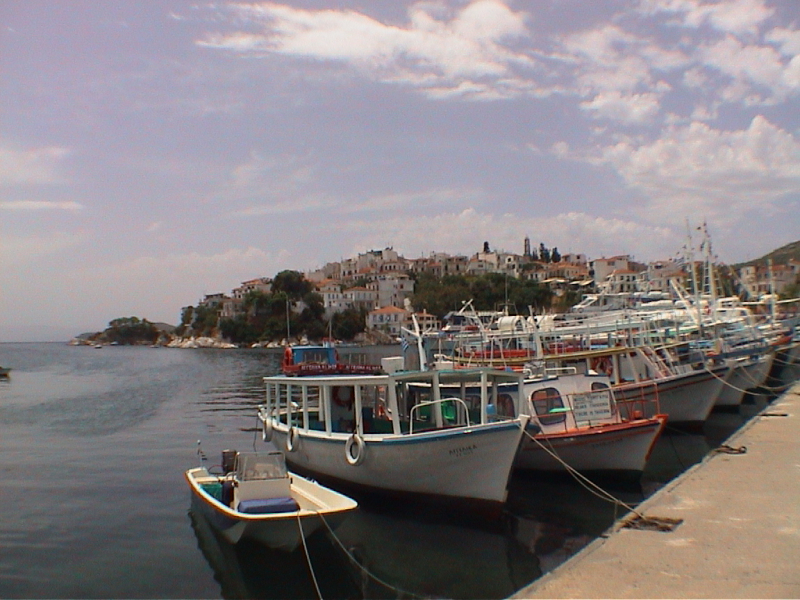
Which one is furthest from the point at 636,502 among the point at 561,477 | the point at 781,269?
the point at 781,269

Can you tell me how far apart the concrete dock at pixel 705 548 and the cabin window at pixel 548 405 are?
3898 millimetres

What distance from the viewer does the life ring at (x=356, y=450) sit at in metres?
13.7

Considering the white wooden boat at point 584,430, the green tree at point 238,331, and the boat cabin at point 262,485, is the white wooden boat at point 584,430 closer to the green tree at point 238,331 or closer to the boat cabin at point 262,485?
the boat cabin at point 262,485

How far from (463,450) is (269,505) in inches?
163

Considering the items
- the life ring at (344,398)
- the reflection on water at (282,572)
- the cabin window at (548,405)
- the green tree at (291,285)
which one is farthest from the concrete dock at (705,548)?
the green tree at (291,285)

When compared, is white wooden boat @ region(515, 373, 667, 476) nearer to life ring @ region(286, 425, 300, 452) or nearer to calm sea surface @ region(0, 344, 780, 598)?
calm sea surface @ region(0, 344, 780, 598)

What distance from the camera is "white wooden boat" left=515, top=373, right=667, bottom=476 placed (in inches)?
623

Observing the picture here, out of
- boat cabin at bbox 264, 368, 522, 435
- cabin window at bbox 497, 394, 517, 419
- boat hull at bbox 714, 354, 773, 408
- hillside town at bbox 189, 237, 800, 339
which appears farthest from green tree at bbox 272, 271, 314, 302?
cabin window at bbox 497, 394, 517, 419

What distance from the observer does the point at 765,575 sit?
8016mm

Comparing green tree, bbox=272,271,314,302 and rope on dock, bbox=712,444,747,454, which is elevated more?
green tree, bbox=272,271,314,302

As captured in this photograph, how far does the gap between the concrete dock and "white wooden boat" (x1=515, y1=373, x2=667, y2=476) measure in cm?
202

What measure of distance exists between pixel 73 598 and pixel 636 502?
38.6 feet

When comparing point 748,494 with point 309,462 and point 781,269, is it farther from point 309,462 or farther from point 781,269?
point 781,269

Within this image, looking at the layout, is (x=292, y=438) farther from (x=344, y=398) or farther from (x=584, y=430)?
(x=584, y=430)
